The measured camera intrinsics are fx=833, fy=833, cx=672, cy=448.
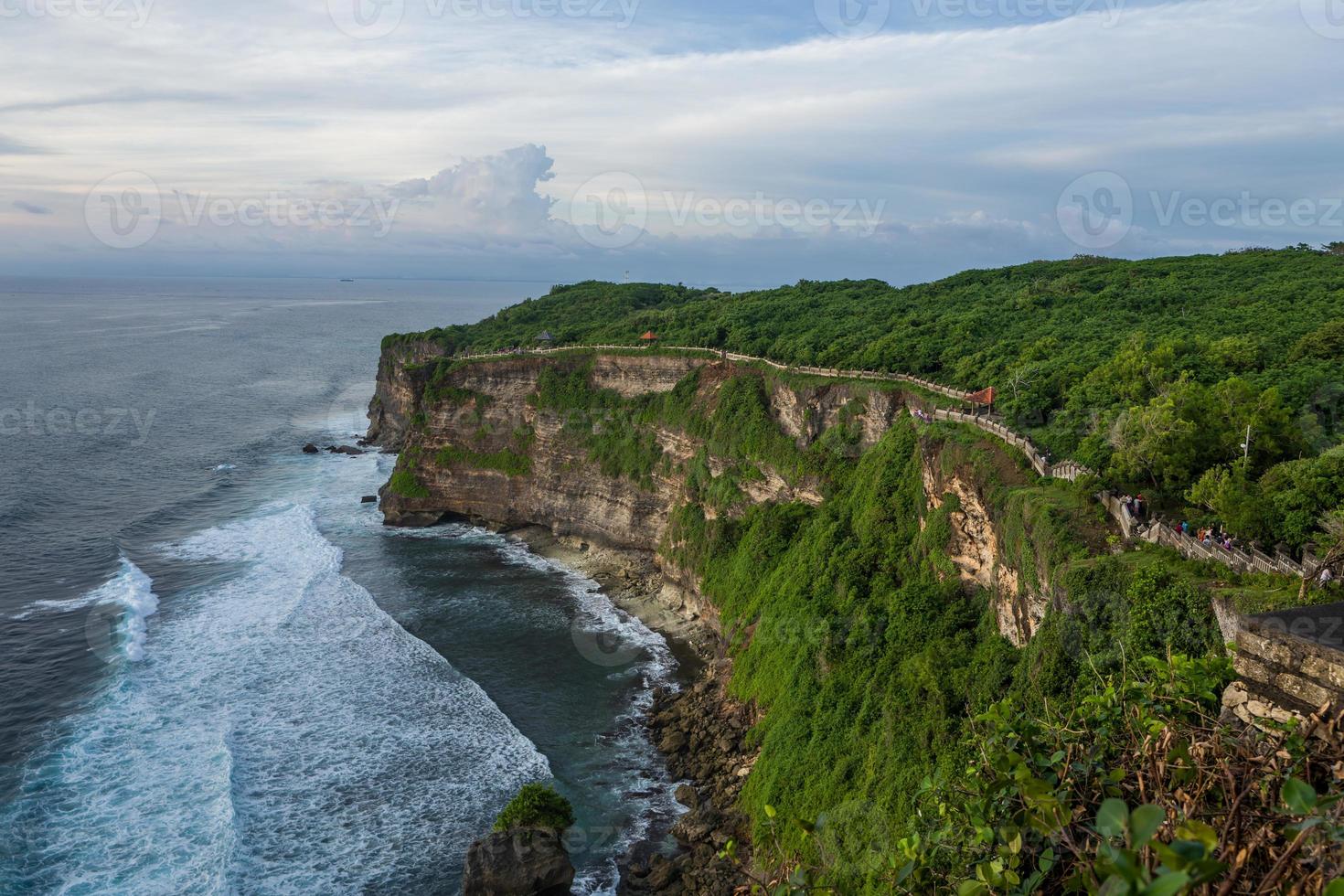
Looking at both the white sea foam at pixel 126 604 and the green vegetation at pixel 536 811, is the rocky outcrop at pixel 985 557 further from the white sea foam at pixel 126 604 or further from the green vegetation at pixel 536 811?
the white sea foam at pixel 126 604

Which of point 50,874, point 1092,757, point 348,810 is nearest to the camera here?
point 1092,757

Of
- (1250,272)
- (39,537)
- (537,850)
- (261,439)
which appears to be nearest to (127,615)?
(39,537)

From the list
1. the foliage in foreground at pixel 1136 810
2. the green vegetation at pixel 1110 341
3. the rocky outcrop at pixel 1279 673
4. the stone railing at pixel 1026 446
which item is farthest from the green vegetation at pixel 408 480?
the rocky outcrop at pixel 1279 673

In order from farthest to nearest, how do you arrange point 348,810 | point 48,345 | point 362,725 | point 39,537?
1. point 48,345
2. point 39,537
3. point 362,725
4. point 348,810

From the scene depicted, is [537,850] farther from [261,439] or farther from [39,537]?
[261,439]

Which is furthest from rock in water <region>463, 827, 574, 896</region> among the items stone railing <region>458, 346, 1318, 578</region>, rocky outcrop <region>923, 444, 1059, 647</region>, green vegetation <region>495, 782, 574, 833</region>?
stone railing <region>458, 346, 1318, 578</region>
